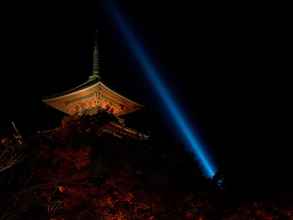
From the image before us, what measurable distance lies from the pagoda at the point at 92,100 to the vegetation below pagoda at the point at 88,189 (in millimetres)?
8455

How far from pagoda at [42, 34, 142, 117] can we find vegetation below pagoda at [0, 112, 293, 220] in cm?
845

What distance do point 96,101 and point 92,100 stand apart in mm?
200

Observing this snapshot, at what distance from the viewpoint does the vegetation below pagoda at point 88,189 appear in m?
9.69

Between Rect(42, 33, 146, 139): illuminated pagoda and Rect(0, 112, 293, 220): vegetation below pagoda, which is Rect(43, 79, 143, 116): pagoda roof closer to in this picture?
Rect(42, 33, 146, 139): illuminated pagoda

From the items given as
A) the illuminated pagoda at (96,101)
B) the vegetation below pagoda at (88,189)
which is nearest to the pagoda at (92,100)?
the illuminated pagoda at (96,101)

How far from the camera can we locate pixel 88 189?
10.3 metres

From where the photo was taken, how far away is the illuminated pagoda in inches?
770

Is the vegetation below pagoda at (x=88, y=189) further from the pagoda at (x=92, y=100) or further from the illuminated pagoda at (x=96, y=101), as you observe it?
the pagoda at (x=92, y=100)

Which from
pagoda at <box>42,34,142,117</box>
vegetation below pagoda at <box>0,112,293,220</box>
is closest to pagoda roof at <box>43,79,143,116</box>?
pagoda at <box>42,34,142,117</box>

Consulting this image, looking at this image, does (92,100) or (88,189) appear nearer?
(88,189)

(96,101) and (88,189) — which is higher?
(96,101)

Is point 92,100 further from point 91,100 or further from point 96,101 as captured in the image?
point 96,101

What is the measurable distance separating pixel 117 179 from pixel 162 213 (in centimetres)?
143

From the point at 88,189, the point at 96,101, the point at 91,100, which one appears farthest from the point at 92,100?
the point at 88,189
